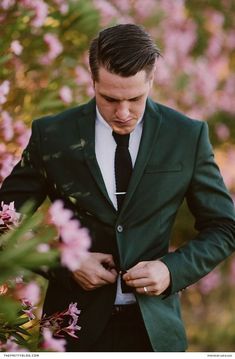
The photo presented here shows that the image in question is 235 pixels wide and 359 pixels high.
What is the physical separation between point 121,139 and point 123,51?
0.29 metres

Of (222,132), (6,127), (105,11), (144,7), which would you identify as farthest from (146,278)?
(222,132)

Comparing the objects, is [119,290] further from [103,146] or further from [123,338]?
[103,146]

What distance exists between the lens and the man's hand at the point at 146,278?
244 centimetres

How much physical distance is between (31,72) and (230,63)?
3.88m

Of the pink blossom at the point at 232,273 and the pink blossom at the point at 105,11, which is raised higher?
the pink blossom at the point at 105,11

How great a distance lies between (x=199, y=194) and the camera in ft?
8.68

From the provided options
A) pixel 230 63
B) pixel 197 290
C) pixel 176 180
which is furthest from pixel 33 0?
pixel 230 63

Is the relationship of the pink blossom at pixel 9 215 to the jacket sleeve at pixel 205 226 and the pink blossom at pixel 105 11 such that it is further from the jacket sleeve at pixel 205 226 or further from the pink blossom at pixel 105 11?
the pink blossom at pixel 105 11

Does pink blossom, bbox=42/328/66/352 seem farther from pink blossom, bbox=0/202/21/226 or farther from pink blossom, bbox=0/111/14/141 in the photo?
pink blossom, bbox=0/111/14/141

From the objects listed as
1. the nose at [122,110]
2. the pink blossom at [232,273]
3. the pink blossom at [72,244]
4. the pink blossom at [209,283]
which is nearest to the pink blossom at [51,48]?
the nose at [122,110]

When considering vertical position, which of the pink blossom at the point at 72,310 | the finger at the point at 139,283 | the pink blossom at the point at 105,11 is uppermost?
the finger at the point at 139,283

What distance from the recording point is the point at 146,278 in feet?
8.00

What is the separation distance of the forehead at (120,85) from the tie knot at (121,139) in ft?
0.60

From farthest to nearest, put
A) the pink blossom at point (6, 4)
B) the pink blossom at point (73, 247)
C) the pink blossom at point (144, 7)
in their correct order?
the pink blossom at point (144, 7)
the pink blossom at point (6, 4)
the pink blossom at point (73, 247)
